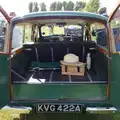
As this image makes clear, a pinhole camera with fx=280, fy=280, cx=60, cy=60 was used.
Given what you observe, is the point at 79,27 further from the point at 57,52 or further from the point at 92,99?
the point at 92,99

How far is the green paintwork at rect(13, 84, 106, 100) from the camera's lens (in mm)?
4234

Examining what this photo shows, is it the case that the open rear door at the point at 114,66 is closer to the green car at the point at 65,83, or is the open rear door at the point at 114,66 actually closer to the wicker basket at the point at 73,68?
the green car at the point at 65,83

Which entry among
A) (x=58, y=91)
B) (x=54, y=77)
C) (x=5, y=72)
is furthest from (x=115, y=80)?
(x=5, y=72)

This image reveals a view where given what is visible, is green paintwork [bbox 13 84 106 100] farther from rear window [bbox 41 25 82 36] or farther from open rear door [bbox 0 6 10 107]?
rear window [bbox 41 25 82 36]

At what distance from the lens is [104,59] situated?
4602mm

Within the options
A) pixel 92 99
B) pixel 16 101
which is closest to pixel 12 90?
pixel 16 101

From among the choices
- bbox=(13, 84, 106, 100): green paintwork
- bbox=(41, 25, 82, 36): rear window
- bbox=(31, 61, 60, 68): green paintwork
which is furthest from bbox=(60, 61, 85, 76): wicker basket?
bbox=(41, 25, 82, 36): rear window

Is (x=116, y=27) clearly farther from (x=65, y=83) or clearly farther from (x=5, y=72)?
(x=5, y=72)

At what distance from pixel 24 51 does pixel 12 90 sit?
1.46m

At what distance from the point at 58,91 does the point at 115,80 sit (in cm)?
87

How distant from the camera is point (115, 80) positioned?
4008mm

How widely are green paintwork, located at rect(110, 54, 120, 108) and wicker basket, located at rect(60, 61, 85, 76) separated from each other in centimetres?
88

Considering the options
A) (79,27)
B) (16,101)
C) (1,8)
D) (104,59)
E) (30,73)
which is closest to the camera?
(1,8)

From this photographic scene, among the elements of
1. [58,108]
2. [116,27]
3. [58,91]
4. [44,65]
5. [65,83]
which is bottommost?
[58,108]
